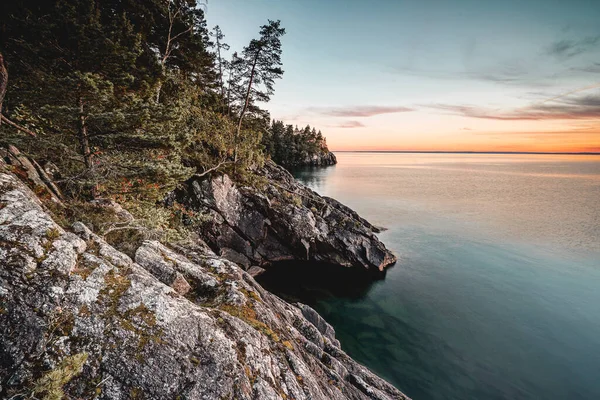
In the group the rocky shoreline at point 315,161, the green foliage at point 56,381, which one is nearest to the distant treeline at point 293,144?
the rocky shoreline at point 315,161

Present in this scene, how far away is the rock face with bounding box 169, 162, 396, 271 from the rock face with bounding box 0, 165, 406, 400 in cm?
1215

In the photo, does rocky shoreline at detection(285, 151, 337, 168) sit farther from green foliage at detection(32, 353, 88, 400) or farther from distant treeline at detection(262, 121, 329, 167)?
green foliage at detection(32, 353, 88, 400)

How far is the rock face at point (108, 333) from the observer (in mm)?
3146

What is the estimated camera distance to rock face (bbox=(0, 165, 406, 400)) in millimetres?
3146

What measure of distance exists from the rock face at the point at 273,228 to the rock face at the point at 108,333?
39.9 ft

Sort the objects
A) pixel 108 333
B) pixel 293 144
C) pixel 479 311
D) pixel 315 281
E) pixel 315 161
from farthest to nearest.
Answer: pixel 315 161 < pixel 293 144 < pixel 315 281 < pixel 479 311 < pixel 108 333

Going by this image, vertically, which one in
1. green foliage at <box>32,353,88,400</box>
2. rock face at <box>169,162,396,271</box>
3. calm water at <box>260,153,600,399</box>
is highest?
green foliage at <box>32,353,88,400</box>

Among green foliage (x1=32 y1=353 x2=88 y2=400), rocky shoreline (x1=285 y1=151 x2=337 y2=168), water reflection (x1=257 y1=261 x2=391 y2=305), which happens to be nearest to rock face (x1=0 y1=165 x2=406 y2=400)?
green foliage (x1=32 y1=353 x2=88 y2=400)

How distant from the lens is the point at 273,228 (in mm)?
20156

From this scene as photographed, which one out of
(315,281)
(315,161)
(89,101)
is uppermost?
(89,101)

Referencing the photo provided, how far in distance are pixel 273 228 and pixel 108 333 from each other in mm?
16551

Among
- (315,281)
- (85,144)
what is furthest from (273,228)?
(85,144)

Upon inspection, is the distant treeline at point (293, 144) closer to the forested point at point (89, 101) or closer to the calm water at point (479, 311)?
the calm water at point (479, 311)

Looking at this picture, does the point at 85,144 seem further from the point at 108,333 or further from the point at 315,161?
the point at 315,161
